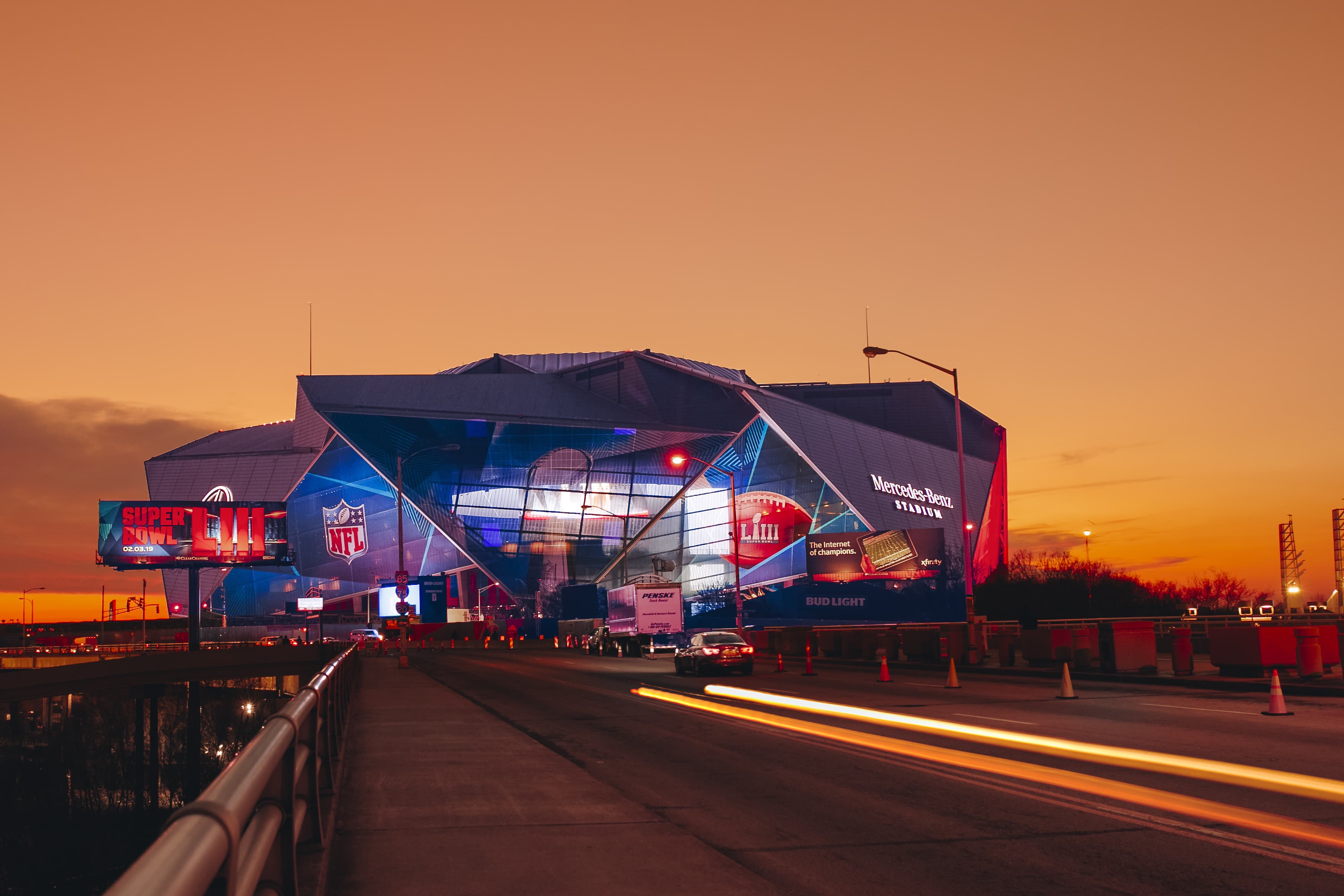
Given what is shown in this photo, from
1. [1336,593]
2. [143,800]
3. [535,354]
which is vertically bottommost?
[143,800]

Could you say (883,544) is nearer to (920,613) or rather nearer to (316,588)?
(920,613)

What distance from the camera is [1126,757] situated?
1307cm

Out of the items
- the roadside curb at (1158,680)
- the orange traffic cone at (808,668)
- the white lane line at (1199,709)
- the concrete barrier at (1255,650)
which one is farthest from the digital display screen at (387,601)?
the white lane line at (1199,709)

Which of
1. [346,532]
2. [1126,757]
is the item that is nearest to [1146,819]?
[1126,757]

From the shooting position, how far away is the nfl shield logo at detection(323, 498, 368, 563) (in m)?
112

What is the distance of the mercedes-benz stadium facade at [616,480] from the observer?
268ft

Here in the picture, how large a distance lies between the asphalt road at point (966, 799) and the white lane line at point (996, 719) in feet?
0.23

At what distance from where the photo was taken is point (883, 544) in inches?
2331

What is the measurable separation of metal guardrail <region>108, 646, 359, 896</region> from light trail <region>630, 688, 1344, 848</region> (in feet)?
23.3

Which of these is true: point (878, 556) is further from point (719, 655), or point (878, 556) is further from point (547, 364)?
point (547, 364)

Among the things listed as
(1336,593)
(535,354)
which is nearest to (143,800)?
(535,354)

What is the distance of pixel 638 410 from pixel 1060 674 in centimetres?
7388

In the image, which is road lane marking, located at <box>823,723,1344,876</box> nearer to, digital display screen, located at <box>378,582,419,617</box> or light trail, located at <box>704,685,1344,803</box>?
light trail, located at <box>704,685,1344,803</box>

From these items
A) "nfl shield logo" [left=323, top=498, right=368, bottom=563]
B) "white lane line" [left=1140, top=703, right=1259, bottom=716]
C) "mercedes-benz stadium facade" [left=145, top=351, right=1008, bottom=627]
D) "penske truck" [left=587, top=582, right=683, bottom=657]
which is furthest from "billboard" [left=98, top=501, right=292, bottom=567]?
"white lane line" [left=1140, top=703, right=1259, bottom=716]
